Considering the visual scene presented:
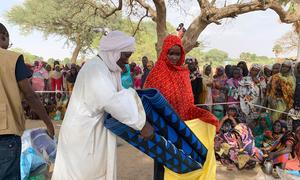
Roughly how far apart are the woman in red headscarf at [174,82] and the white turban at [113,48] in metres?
0.96

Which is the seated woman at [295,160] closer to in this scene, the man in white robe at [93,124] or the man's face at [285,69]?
the man's face at [285,69]

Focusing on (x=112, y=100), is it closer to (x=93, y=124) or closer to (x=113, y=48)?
(x=93, y=124)

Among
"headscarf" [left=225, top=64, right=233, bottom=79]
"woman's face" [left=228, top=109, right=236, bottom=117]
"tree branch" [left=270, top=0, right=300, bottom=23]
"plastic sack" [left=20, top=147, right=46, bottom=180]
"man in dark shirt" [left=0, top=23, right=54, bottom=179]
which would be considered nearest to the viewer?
"man in dark shirt" [left=0, top=23, right=54, bottom=179]

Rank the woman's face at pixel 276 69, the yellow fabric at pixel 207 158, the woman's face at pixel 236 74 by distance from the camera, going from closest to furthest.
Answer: the yellow fabric at pixel 207 158, the woman's face at pixel 236 74, the woman's face at pixel 276 69

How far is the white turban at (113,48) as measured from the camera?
233 centimetres

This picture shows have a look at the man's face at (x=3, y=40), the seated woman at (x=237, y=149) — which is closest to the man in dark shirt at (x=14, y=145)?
the man's face at (x=3, y=40)

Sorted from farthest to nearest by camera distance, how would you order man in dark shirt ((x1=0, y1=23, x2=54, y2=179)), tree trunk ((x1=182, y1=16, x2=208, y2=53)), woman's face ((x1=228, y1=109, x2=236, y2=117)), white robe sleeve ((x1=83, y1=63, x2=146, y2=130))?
1. tree trunk ((x1=182, y1=16, x2=208, y2=53))
2. woman's face ((x1=228, y1=109, x2=236, y2=117))
3. man in dark shirt ((x1=0, y1=23, x2=54, y2=179))
4. white robe sleeve ((x1=83, y1=63, x2=146, y2=130))

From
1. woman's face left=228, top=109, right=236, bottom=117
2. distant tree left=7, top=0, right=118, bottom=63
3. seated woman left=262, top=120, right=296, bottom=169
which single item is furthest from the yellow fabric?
distant tree left=7, top=0, right=118, bottom=63

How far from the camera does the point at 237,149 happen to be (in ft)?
17.4

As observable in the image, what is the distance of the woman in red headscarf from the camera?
128 inches

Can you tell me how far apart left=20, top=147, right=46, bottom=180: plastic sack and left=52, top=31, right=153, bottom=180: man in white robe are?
1406 mm

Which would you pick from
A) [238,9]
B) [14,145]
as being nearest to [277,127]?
[14,145]

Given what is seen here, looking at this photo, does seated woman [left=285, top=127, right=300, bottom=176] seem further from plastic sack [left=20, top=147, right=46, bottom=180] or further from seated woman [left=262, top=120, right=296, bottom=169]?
plastic sack [left=20, top=147, right=46, bottom=180]

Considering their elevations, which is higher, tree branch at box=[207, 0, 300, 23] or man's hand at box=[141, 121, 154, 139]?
tree branch at box=[207, 0, 300, 23]
